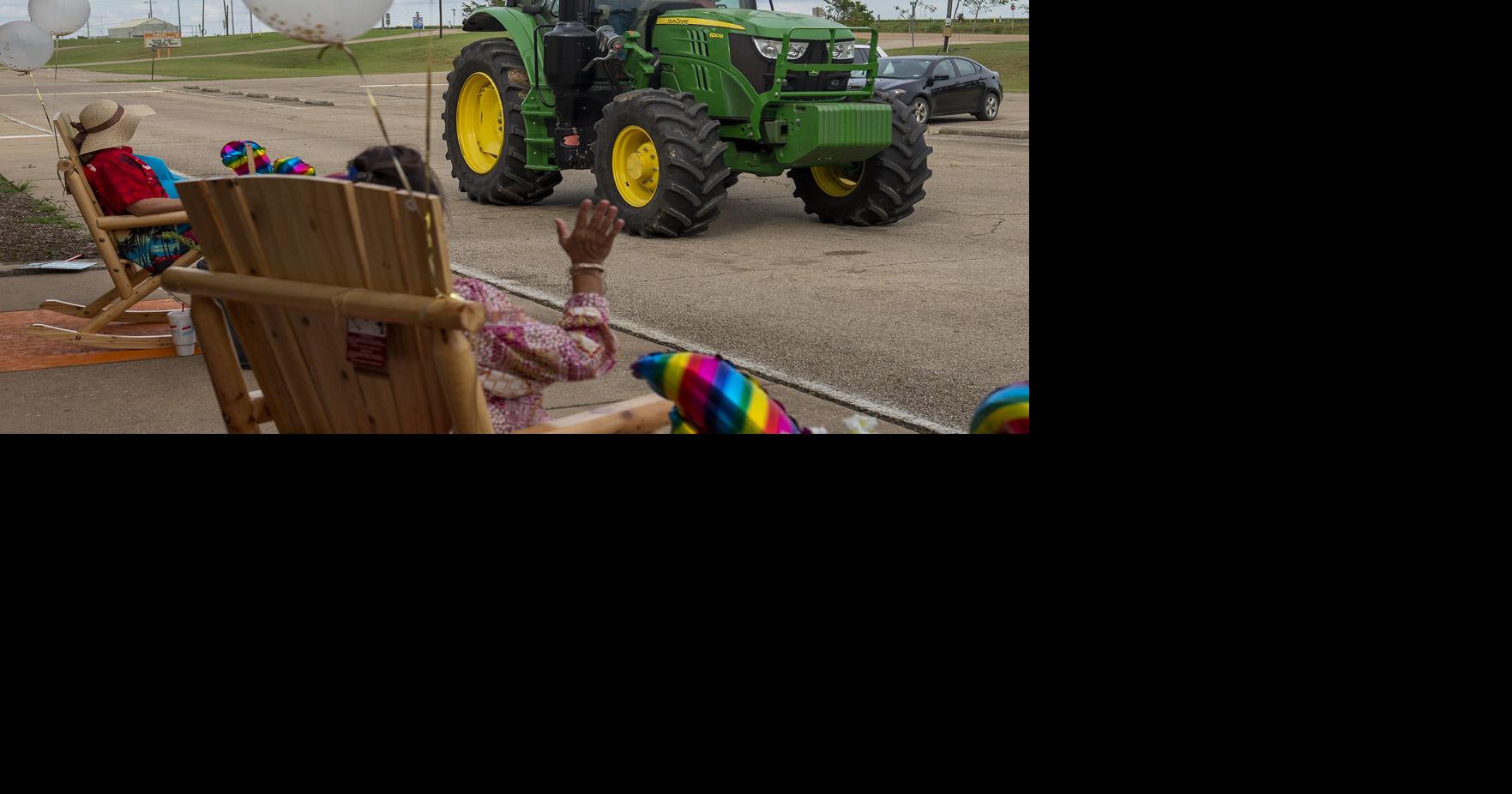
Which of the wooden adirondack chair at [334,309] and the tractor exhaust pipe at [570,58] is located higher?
the tractor exhaust pipe at [570,58]

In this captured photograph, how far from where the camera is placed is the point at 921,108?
21.2m

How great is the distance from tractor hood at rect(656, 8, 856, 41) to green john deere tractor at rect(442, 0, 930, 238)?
12 mm

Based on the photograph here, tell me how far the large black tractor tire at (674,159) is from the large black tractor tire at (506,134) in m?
1.58

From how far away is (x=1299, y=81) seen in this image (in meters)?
2.13

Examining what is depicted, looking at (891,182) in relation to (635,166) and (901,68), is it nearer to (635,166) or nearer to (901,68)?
(635,166)

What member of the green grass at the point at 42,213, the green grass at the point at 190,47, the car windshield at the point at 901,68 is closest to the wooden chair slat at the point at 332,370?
the green grass at the point at 190,47

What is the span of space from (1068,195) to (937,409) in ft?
10.4

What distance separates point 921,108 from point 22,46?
52.7 ft

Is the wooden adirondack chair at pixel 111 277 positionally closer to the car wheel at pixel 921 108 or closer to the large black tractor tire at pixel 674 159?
the large black tractor tire at pixel 674 159

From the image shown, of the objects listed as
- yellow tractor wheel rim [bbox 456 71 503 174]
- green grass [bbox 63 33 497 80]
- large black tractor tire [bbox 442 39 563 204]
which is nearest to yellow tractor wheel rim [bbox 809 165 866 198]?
large black tractor tire [bbox 442 39 563 204]

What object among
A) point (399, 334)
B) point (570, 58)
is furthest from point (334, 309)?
point (570, 58)

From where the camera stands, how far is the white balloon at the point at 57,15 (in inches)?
250

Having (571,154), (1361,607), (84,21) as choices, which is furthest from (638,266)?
(1361,607)

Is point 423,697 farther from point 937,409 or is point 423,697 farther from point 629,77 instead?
point 629,77
